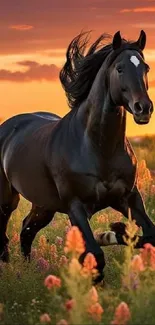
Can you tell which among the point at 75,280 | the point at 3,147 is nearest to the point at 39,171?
the point at 3,147

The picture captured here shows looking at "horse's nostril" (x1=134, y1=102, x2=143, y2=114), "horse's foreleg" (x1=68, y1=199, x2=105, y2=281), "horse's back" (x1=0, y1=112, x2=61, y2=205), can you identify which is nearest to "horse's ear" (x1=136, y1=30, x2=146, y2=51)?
"horse's nostril" (x1=134, y1=102, x2=143, y2=114)

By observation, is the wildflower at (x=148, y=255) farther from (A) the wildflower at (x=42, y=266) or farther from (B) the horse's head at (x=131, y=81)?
(A) the wildflower at (x=42, y=266)

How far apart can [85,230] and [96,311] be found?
89.7 inches

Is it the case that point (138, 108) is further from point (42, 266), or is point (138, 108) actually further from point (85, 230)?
point (42, 266)

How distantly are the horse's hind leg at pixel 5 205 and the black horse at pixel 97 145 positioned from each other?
1.08 meters

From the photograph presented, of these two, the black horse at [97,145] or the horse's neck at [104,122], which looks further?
the horse's neck at [104,122]

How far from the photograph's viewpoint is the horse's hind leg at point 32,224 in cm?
928

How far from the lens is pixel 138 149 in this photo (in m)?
17.8

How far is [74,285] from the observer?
462cm

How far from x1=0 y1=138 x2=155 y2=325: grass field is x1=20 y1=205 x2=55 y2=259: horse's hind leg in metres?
0.10

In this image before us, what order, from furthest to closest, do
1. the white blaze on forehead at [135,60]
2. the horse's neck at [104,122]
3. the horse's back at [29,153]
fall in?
the horse's back at [29,153], the horse's neck at [104,122], the white blaze on forehead at [135,60]

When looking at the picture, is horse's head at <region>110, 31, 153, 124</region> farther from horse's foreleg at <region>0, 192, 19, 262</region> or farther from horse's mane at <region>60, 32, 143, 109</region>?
horse's foreleg at <region>0, 192, 19, 262</region>

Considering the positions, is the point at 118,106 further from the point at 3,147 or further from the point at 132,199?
the point at 3,147

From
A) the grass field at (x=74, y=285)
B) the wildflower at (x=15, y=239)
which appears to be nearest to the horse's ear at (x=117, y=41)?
the grass field at (x=74, y=285)
